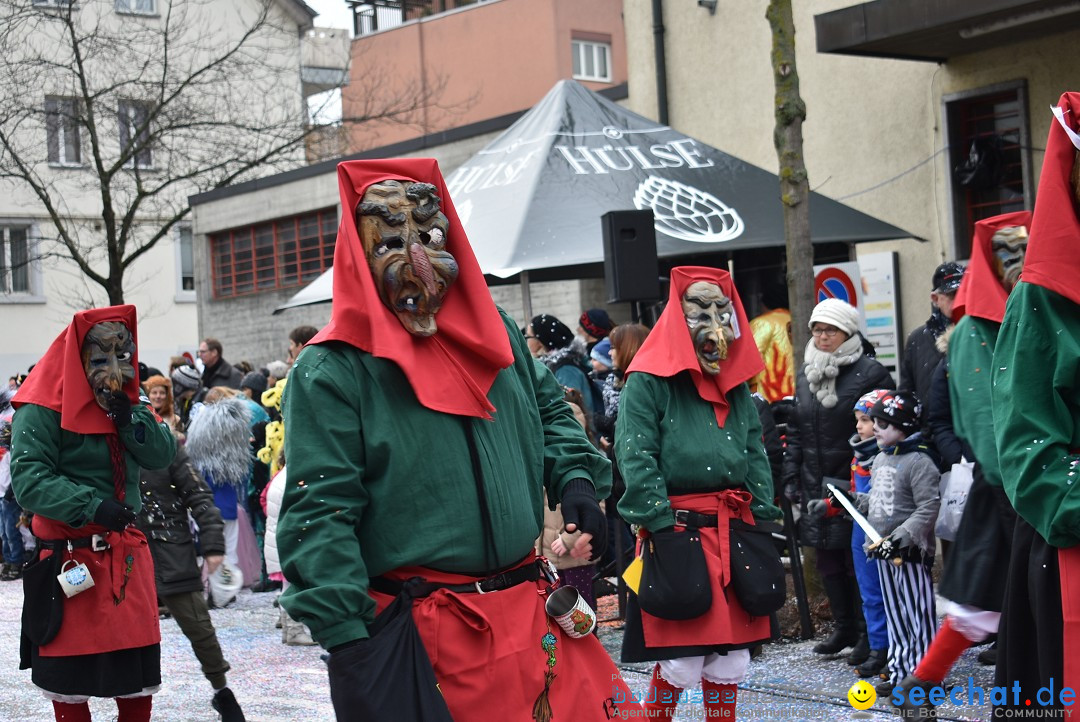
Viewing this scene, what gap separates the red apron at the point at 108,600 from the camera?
6.04m

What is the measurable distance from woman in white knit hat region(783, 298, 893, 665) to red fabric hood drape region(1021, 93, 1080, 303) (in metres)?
4.09

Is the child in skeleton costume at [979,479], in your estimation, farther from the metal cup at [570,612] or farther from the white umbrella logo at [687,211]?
the white umbrella logo at [687,211]

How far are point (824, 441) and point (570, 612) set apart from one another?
14.3ft

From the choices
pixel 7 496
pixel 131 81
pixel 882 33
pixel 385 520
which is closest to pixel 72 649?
pixel 385 520

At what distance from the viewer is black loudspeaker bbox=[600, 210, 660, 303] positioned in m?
9.49

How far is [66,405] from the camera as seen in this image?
6117mm

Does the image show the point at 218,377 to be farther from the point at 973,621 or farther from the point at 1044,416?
the point at 1044,416

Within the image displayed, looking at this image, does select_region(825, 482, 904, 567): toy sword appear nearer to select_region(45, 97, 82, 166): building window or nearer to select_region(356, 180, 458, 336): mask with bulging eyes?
select_region(356, 180, 458, 336): mask with bulging eyes

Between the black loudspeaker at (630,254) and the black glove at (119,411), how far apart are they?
13.2ft

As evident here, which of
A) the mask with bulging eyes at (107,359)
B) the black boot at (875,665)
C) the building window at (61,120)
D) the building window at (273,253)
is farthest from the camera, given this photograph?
the building window at (273,253)

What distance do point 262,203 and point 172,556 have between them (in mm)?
17465

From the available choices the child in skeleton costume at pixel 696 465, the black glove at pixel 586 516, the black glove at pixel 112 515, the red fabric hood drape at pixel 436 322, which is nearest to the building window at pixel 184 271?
the black glove at pixel 112 515

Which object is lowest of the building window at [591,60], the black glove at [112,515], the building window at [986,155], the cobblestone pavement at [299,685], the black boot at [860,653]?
the cobblestone pavement at [299,685]

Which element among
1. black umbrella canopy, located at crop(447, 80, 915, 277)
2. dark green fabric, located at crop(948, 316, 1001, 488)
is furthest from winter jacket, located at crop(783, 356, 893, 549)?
black umbrella canopy, located at crop(447, 80, 915, 277)
